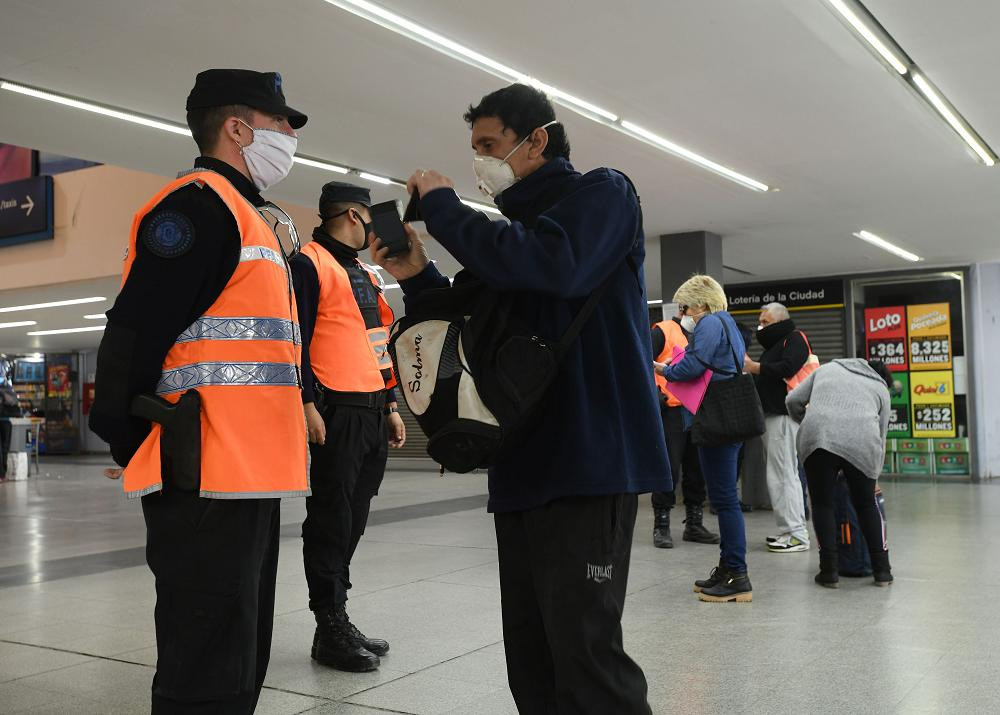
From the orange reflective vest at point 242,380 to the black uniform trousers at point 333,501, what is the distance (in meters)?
1.72

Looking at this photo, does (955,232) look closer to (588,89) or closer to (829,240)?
(829,240)

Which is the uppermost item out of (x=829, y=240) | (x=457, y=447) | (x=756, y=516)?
(x=829, y=240)

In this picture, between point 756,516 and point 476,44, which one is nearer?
point 476,44

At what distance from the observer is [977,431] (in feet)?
49.8

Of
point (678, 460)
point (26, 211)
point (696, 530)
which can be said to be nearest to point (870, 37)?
point (678, 460)

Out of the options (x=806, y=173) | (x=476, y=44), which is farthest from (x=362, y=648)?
(x=806, y=173)

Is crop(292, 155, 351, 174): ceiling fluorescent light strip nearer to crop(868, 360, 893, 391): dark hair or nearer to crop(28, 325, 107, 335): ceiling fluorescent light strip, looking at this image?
crop(868, 360, 893, 391): dark hair

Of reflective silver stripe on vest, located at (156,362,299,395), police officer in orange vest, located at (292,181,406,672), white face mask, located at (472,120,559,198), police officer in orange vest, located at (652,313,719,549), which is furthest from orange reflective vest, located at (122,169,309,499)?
police officer in orange vest, located at (652,313,719,549)

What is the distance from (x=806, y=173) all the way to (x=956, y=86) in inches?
97.9

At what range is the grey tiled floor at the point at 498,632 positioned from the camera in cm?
347

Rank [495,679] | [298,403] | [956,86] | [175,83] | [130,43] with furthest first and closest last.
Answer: [956,86], [175,83], [130,43], [495,679], [298,403]

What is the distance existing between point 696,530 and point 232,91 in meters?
A: 6.19

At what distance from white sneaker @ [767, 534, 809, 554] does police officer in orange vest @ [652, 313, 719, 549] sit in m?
0.48

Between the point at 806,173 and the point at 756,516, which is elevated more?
the point at 806,173
